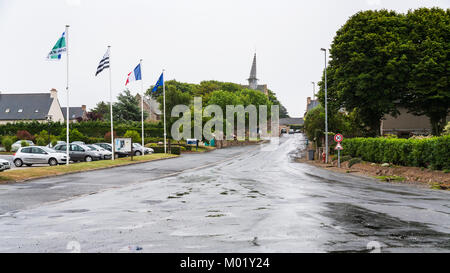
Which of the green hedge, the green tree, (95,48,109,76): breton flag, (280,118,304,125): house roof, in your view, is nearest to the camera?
the green hedge

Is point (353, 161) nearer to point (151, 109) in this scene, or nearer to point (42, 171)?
point (42, 171)

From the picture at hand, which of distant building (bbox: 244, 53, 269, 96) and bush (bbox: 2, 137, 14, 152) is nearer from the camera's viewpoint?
bush (bbox: 2, 137, 14, 152)

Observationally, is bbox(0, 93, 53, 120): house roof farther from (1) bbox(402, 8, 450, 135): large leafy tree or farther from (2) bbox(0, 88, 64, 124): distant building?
(1) bbox(402, 8, 450, 135): large leafy tree

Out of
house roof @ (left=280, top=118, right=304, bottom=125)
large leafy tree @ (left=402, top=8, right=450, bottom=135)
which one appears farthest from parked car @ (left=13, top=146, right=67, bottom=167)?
house roof @ (left=280, top=118, right=304, bottom=125)

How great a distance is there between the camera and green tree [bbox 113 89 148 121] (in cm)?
7606

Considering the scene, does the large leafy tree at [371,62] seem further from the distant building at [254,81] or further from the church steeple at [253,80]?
the distant building at [254,81]

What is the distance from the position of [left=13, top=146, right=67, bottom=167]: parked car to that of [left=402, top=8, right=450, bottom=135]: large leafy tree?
30828mm

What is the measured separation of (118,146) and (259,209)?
27024mm

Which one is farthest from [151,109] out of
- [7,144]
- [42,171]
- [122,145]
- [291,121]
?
[291,121]

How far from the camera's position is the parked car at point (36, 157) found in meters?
29.2

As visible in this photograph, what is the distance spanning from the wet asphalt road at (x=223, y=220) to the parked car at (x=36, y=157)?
14171 millimetres

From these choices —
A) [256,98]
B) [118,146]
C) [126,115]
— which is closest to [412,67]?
[118,146]
